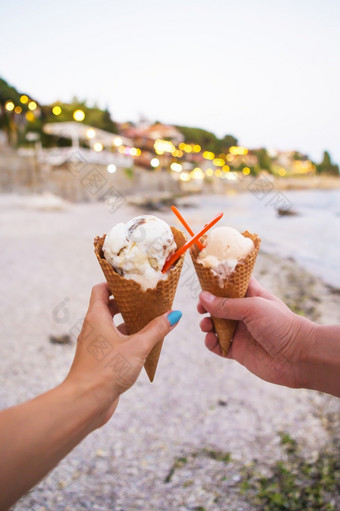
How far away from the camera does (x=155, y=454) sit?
3.42 m

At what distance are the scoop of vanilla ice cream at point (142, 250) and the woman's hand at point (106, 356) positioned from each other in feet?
1.05

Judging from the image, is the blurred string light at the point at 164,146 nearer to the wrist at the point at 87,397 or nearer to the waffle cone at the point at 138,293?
the waffle cone at the point at 138,293

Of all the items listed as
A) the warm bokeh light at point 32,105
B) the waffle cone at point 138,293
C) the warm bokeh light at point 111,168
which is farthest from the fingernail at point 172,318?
the warm bokeh light at point 111,168

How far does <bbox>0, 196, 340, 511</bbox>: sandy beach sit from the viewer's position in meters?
2.98

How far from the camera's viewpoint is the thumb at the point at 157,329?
1.81 metres

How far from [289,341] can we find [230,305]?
453 millimetres

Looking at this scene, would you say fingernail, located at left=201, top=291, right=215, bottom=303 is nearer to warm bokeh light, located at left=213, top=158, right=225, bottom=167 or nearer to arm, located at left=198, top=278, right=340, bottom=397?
arm, located at left=198, top=278, right=340, bottom=397

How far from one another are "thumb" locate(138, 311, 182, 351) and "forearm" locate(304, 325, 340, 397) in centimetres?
90

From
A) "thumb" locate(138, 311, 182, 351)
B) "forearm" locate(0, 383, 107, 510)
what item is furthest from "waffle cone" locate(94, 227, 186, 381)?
"forearm" locate(0, 383, 107, 510)

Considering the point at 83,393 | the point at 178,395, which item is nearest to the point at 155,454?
the point at 178,395

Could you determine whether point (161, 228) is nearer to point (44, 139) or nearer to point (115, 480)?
point (115, 480)

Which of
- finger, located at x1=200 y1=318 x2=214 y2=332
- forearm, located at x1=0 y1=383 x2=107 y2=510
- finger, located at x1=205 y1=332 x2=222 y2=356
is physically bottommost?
finger, located at x1=205 y1=332 x2=222 y2=356

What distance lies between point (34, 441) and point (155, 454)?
250 cm

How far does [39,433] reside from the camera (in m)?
1.34
